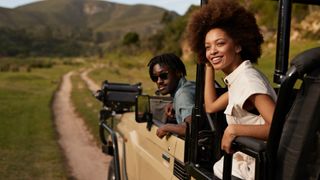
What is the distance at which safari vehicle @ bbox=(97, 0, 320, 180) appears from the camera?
2.24 meters

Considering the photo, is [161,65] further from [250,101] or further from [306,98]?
[306,98]

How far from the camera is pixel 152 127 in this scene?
4234 mm

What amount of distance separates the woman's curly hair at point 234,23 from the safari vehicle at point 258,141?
0.19 m

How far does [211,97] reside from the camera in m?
3.08

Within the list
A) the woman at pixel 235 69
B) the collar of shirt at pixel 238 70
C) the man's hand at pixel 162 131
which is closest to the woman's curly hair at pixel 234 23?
the woman at pixel 235 69

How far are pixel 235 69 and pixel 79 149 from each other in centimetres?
758

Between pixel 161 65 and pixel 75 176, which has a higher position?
pixel 161 65

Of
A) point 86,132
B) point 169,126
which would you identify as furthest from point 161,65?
point 86,132

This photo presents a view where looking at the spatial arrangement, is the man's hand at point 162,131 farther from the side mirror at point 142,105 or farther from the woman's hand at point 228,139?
the woman's hand at point 228,139

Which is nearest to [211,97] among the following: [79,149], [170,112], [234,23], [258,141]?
[234,23]

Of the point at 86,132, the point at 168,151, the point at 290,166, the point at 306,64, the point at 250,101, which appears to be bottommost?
the point at 86,132

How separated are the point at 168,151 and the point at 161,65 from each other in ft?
3.30

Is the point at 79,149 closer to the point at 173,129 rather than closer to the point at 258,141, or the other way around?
the point at 173,129

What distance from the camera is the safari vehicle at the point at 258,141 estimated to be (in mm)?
2242
